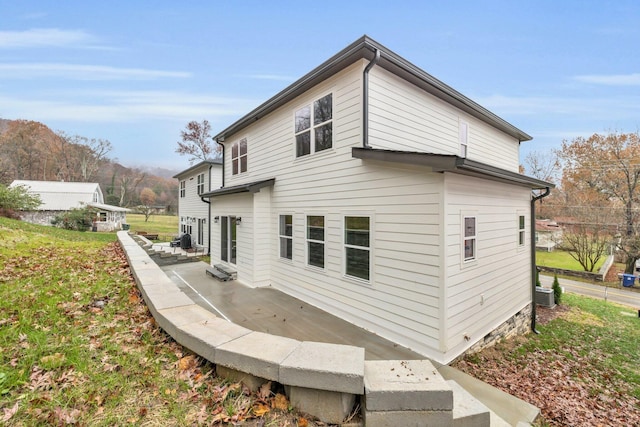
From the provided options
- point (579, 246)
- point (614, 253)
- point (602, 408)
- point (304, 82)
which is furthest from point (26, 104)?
point (614, 253)

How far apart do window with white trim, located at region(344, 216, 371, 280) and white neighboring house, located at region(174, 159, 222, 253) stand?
425 inches

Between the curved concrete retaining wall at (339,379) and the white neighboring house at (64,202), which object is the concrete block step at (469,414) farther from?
the white neighboring house at (64,202)

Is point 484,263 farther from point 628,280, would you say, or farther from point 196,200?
point 628,280

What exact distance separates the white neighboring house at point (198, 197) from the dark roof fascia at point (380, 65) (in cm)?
734

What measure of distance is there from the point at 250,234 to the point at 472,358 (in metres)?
6.65

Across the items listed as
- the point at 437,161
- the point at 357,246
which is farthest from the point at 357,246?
the point at 437,161

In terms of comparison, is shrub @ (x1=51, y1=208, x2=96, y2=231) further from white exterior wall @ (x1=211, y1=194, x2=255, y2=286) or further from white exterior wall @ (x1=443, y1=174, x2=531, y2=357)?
white exterior wall @ (x1=443, y1=174, x2=531, y2=357)

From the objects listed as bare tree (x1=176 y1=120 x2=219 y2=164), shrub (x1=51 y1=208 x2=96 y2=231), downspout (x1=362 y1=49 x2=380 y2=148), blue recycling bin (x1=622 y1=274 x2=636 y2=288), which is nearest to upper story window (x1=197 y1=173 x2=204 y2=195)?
bare tree (x1=176 y1=120 x2=219 y2=164)

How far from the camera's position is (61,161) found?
4097 centimetres

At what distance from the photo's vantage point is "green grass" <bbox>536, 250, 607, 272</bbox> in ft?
78.4

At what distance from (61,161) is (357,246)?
53771 millimetres

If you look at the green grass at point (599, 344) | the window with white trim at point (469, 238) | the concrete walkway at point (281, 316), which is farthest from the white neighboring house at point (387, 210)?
the green grass at point (599, 344)

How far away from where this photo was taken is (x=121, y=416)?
1931 mm

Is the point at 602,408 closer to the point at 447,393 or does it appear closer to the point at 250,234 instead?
the point at 447,393
